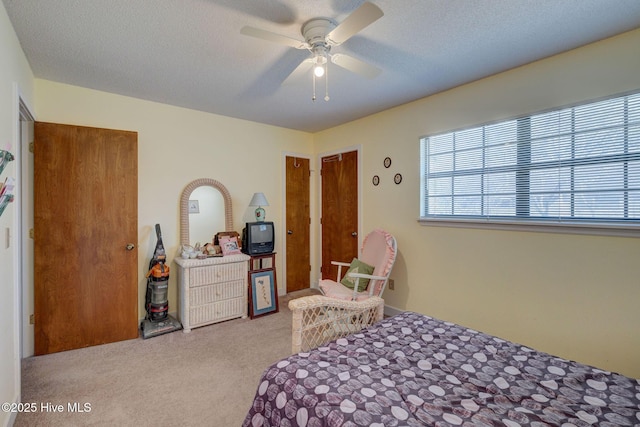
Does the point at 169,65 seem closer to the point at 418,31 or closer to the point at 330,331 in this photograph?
the point at 418,31

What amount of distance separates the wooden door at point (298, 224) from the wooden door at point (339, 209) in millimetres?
305

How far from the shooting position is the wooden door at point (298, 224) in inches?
173

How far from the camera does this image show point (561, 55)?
2230 mm

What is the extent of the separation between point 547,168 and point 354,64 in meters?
1.83

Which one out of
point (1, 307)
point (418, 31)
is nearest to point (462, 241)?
point (418, 31)

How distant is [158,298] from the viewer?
10.00ft

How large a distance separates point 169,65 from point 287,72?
993 mm

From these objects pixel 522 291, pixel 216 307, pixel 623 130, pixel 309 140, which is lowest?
pixel 216 307

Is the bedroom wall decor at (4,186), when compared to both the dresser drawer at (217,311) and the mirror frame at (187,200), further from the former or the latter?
the dresser drawer at (217,311)

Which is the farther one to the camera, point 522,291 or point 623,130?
point 522,291

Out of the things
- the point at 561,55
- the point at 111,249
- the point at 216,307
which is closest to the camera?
the point at 561,55

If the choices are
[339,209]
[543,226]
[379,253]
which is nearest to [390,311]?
[379,253]

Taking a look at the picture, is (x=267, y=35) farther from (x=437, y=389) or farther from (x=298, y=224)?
(x=298, y=224)

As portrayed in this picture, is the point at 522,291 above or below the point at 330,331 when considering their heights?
above
